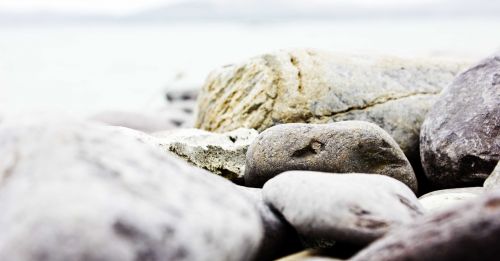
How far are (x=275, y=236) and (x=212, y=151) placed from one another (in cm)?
135

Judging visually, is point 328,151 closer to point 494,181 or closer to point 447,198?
point 447,198

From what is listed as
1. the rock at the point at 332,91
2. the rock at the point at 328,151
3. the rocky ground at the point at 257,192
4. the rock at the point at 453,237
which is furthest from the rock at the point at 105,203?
the rock at the point at 332,91

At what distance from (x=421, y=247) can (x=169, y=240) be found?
29.5 inches

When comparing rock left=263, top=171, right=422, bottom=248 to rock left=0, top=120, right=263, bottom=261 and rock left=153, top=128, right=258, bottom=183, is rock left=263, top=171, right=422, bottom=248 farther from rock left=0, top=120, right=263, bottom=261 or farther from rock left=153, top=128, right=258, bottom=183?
rock left=153, top=128, right=258, bottom=183

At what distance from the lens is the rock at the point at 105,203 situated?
1640 millimetres

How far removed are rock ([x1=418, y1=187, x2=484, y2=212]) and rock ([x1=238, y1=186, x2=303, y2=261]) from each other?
70 centimetres

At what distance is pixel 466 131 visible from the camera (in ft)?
11.3

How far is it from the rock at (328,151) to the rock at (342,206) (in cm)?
77

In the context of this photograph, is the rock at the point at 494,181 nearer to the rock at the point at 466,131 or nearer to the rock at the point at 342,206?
the rock at the point at 466,131

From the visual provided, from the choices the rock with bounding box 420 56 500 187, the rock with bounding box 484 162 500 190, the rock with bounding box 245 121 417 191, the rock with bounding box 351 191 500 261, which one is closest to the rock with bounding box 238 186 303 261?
the rock with bounding box 351 191 500 261

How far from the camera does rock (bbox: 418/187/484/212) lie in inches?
110

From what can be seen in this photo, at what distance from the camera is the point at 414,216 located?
2.19 m

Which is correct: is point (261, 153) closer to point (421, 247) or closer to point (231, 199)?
point (231, 199)

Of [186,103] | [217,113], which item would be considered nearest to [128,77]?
[186,103]
